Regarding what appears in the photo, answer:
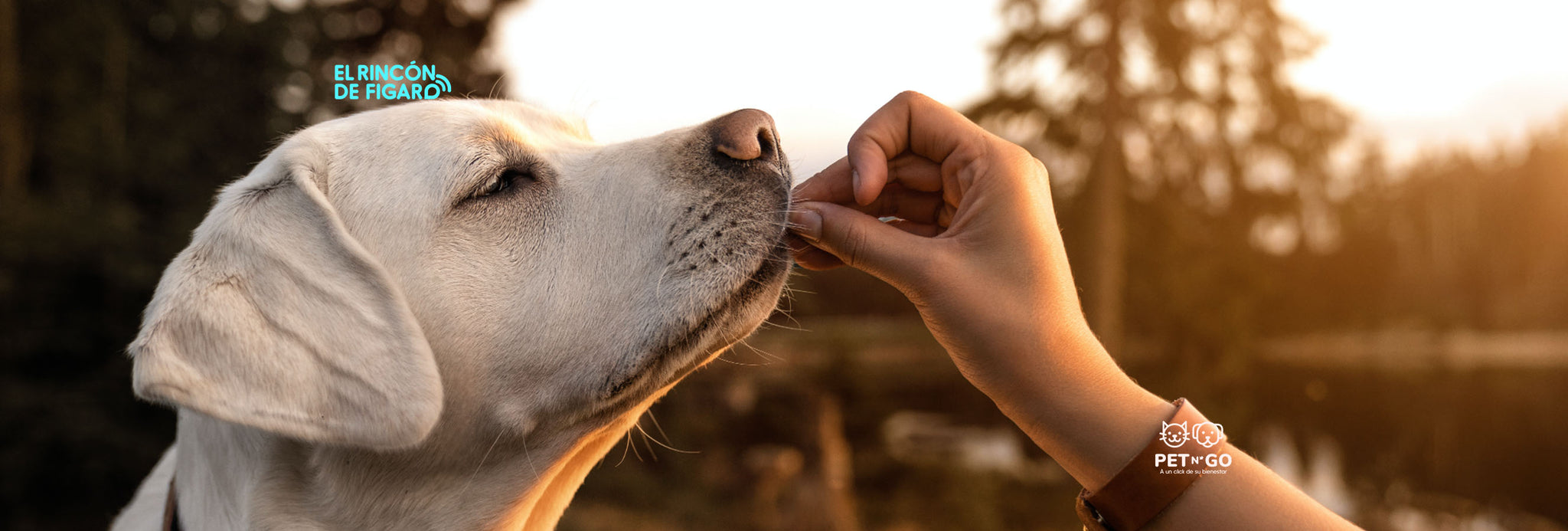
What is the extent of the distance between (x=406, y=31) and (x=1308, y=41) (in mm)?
13382

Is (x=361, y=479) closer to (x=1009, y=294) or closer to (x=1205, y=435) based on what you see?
(x=1009, y=294)

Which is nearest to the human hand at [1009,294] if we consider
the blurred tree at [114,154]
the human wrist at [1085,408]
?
the human wrist at [1085,408]

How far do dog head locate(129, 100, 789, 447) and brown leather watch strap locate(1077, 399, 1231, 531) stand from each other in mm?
905

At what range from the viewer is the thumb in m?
1.92

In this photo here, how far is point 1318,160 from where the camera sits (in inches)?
565

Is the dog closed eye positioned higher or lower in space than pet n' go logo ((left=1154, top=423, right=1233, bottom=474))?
higher

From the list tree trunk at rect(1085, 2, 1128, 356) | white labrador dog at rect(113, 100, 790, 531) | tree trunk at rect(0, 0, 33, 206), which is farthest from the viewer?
tree trunk at rect(1085, 2, 1128, 356)

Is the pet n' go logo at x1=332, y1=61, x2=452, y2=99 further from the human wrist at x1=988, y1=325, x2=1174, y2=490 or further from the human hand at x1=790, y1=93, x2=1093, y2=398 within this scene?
the human wrist at x1=988, y1=325, x2=1174, y2=490

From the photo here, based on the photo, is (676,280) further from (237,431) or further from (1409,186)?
(1409,186)

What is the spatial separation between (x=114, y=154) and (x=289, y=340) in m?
8.94

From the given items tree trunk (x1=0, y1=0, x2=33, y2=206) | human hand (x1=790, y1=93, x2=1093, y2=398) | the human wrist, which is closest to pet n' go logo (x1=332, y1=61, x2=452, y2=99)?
human hand (x1=790, y1=93, x2=1093, y2=398)

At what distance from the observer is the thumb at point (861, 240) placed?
192 centimetres

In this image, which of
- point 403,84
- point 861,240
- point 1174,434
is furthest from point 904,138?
point 403,84

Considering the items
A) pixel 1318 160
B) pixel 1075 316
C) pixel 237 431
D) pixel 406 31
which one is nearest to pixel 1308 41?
pixel 1318 160
